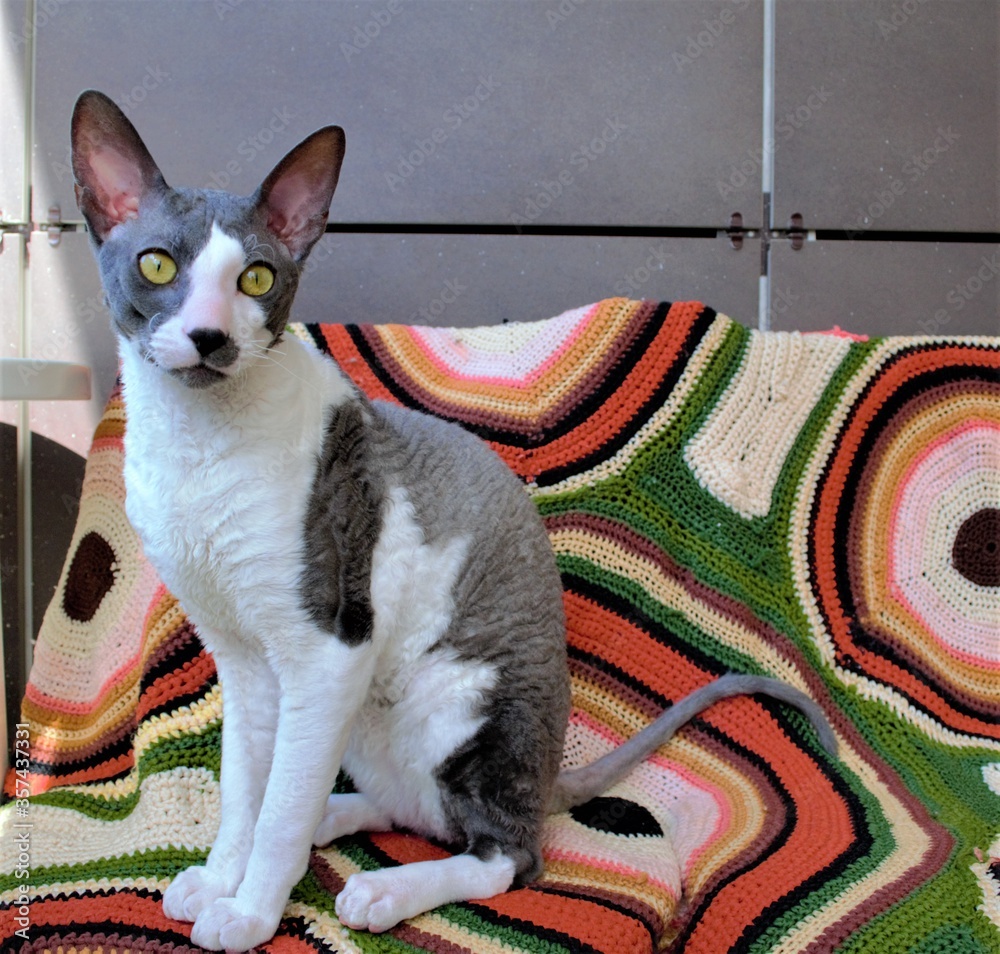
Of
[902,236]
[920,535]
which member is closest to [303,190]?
[920,535]

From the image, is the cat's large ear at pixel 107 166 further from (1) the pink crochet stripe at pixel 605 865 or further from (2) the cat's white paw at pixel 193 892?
(1) the pink crochet stripe at pixel 605 865

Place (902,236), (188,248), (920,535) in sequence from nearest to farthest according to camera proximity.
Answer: (188,248) < (920,535) < (902,236)

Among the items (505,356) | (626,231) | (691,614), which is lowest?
(691,614)

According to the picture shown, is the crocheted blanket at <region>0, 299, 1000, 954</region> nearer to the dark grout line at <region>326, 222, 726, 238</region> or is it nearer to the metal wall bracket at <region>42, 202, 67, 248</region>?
the dark grout line at <region>326, 222, 726, 238</region>

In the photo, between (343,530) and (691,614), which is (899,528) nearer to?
(691,614)

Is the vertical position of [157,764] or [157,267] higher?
[157,267]

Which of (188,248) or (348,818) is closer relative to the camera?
(188,248)

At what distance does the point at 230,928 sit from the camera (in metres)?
0.89

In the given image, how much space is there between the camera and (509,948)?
3.00ft

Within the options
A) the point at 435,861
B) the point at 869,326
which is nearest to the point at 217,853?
the point at 435,861

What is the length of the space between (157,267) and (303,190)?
0.18m

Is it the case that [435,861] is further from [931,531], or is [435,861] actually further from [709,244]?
[709,244]

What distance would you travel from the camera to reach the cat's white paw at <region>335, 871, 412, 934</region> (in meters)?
0.92

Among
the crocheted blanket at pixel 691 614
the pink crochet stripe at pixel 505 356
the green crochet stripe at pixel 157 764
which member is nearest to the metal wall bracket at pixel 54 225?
the crocheted blanket at pixel 691 614
